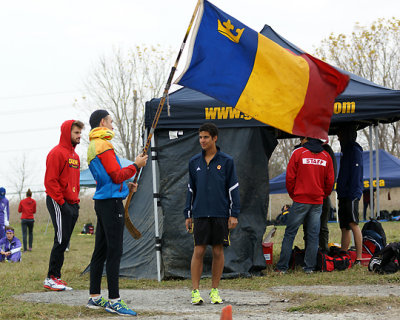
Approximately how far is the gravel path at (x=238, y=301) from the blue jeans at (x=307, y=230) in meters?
1.31

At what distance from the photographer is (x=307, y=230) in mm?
8648

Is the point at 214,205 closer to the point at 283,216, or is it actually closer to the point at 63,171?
the point at 63,171

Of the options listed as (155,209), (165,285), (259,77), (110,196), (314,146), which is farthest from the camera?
(314,146)

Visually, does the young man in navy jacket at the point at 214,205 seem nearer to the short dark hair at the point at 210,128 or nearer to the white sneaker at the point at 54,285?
the short dark hair at the point at 210,128

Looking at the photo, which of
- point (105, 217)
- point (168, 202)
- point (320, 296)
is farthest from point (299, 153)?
point (105, 217)

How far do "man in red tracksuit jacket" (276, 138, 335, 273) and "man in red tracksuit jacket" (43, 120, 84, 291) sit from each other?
307 centimetres

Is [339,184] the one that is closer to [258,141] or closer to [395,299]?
[258,141]

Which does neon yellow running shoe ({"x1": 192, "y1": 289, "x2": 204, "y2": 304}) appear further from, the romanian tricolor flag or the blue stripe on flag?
the blue stripe on flag

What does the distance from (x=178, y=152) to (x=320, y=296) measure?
3.23 m

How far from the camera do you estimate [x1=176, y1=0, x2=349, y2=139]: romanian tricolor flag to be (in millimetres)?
6172

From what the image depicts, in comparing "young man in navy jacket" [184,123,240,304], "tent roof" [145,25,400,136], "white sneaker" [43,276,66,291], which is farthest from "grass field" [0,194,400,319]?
"tent roof" [145,25,400,136]

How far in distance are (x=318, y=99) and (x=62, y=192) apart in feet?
11.4

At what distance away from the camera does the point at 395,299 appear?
5926 millimetres

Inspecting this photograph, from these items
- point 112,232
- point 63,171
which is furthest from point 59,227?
point 112,232
